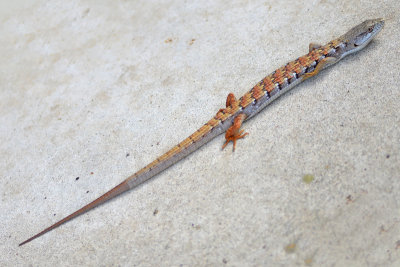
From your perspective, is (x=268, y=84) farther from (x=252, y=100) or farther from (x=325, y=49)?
(x=325, y=49)

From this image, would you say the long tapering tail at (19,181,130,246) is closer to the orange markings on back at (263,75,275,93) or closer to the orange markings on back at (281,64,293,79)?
the orange markings on back at (263,75,275,93)

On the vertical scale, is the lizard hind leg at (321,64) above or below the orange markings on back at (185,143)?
above

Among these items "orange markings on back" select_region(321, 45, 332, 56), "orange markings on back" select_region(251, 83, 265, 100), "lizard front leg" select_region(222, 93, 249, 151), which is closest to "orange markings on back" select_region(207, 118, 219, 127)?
"lizard front leg" select_region(222, 93, 249, 151)

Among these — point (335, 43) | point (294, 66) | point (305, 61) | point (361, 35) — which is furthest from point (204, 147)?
point (361, 35)

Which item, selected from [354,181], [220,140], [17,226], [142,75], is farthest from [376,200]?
[17,226]

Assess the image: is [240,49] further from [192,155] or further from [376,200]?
[376,200]

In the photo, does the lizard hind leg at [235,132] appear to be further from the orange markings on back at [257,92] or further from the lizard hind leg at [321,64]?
the lizard hind leg at [321,64]

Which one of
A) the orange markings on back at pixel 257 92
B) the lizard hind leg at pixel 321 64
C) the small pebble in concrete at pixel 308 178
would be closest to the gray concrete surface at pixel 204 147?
the small pebble in concrete at pixel 308 178
